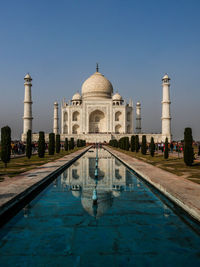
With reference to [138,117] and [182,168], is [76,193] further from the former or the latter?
[138,117]

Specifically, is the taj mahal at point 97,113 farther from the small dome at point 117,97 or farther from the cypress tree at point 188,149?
the cypress tree at point 188,149

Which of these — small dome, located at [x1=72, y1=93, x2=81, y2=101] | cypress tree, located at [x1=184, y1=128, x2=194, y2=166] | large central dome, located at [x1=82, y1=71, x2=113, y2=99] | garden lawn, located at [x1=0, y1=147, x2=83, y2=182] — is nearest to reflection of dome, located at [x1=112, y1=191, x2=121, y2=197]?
garden lawn, located at [x1=0, y1=147, x2=83, y2=182]

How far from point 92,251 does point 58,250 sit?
37cm

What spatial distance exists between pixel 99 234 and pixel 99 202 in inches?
59.9

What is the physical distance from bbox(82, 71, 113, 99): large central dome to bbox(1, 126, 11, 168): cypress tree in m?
36.1

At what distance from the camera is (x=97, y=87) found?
45562 mm

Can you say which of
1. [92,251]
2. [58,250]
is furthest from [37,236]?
[92,251]

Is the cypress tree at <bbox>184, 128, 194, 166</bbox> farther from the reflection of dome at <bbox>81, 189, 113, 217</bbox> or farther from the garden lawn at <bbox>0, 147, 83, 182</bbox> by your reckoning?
the garden lawn at <bbox>0, 147, 83, 182</bbox>

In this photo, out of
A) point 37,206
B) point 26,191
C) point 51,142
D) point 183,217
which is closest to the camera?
point 183,217

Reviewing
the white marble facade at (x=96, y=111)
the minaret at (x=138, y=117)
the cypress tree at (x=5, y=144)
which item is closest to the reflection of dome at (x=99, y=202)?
the cypress tree at (x=5, y=144)

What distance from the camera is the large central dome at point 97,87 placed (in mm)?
45500

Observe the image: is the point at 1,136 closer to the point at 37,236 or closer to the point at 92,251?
the point at 37,236

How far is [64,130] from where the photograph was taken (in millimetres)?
44562

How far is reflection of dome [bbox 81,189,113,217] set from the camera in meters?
4.14
